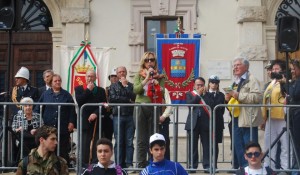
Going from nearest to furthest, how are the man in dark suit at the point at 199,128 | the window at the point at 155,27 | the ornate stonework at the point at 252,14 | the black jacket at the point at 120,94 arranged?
1. the man in dark suit at the point at 199,128
2. the black jacket at the point at 120,94
3. the ornate stonework at the point at 252,14
4. the window at the point at 155,27

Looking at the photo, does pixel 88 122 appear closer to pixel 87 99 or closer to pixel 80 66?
pixel 87 99

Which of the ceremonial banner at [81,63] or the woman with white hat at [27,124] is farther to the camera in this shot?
the ceremonial banner at [81,63]

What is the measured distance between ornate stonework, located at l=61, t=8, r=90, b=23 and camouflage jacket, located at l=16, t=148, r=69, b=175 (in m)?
7.84

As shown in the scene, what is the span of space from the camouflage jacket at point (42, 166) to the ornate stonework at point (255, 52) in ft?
26.5

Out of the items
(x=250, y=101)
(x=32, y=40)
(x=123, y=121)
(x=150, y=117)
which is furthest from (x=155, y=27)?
(x=150, y=117)

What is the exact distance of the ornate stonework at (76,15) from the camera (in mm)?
16266

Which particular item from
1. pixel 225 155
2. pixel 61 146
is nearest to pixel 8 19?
pixel 61 146

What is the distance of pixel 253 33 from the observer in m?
16.2

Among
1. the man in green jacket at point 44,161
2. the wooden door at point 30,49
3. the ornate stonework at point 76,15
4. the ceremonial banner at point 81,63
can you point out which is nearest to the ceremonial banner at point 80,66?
the ceremonial banner at point 81,63

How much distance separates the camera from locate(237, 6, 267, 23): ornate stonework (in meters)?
16.2

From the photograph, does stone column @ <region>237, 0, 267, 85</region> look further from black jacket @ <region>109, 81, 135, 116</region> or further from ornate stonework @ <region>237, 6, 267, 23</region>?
black jacket @ <region>109, 81, 135, 116</region>

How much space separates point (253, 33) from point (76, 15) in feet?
12.4

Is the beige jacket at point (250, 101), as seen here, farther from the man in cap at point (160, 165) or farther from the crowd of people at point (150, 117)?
the man in cap at point (160, 165)

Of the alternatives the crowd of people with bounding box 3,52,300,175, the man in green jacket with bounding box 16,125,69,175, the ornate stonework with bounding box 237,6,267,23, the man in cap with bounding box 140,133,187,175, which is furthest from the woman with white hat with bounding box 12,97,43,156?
the ornate stonework with bounding box 237,6,267,23
